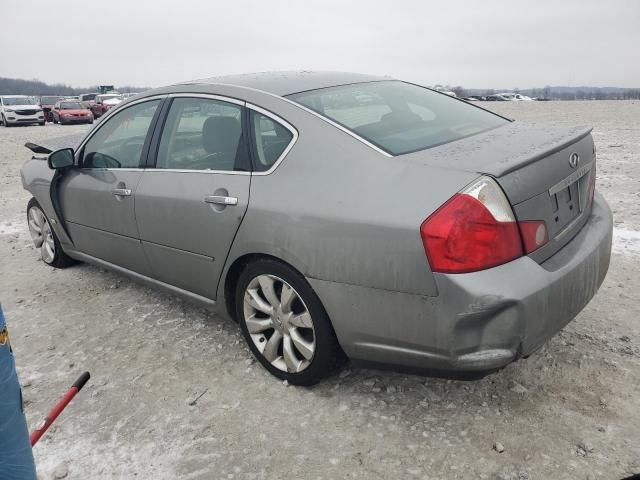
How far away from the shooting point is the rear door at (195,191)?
9.27 ft

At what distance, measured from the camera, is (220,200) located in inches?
111

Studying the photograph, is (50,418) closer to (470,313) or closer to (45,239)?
(470,313)

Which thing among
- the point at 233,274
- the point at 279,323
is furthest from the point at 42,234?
the point at 279,323

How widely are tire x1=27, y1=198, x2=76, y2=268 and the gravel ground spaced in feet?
3.35

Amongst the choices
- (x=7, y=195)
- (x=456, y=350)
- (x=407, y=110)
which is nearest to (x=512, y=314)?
(x=456, y=350)

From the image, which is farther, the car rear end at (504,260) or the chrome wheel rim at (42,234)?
the chrome wheel rim at (42,234)

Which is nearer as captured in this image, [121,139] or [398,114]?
[398,114]

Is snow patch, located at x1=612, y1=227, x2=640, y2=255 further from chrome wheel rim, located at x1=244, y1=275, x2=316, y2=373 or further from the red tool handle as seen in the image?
the red tool handle

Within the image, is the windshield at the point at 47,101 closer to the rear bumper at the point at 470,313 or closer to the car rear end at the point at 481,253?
the car rear end at the point at 481,253

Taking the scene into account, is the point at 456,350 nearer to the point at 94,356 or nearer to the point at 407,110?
the point at 407,110

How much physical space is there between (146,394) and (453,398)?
1561 mm

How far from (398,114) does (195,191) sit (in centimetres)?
118

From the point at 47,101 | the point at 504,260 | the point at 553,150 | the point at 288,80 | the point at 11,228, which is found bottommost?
the point at 11,228

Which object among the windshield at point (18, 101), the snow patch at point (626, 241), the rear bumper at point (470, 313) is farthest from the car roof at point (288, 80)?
the windshield at point (18, 101)
